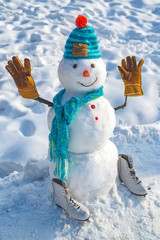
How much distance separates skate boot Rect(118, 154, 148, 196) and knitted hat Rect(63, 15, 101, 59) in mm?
802

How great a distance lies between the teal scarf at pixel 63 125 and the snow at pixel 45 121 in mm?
343

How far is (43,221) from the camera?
1759 millimetres

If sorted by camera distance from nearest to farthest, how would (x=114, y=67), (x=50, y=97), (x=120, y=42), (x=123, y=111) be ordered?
(x=123, y=111), (x=50, y=97), (x=114, y=67), (x=120, y=42)

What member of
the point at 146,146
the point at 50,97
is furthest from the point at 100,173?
the point at 50,97

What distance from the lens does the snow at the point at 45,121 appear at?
1.72 metres

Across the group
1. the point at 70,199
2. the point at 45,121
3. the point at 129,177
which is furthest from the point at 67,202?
the point at 45,121

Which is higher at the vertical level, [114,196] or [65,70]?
[65,70]

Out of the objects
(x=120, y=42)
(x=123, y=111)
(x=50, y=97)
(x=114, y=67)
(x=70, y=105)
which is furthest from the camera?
(x=120, y=42)

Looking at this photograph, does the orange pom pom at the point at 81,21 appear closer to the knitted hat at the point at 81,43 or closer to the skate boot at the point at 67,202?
the knitted hat at the point at 81,43

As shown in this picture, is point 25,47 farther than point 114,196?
Yes

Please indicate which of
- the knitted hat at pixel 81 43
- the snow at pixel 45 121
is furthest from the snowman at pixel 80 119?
the snow at pixel 45 121

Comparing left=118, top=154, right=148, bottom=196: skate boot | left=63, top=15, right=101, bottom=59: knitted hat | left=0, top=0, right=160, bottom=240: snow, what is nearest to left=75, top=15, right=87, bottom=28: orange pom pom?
left=63, top=15, right=101, bottom=59: knitted hat

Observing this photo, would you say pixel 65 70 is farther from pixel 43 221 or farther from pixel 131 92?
pixel 43 221

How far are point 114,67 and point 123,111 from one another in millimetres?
1210
